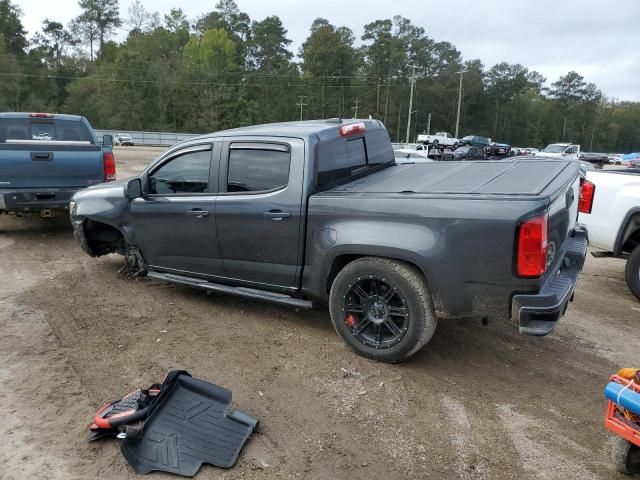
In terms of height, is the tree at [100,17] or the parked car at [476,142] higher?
the tree at [100,17]

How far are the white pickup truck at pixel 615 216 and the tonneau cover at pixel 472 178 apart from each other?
149 centimetres

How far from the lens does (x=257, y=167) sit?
14.6 feet

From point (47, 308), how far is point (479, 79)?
10447 cm

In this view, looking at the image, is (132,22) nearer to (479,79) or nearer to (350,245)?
(479,79)

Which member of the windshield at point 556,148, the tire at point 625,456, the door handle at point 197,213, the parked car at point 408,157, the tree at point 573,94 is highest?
the tree at point 573,94

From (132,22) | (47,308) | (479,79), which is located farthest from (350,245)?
(132,22)

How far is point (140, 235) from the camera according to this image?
5.33m

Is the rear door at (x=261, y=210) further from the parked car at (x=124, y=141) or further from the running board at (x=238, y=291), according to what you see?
the parked car at (x=124, y=141)

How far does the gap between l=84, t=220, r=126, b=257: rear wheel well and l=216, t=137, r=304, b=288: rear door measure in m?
2.06

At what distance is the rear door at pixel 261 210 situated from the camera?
13.8 feet

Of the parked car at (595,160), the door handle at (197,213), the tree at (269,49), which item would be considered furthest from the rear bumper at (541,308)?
the tree at (269,49)

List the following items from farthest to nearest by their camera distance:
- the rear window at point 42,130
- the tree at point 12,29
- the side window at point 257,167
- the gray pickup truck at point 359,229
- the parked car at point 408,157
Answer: the tree at point 12,29 < the parked car at point 408,157 < the rear window at point 42,130 < the side window at point 257,167 < the gray pickup truck at point 359,229

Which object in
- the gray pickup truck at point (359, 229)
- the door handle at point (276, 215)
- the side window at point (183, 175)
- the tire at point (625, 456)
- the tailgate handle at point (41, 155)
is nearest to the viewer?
the tire at point (625, 456)

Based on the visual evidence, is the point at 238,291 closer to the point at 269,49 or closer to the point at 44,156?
the point at 44,156
